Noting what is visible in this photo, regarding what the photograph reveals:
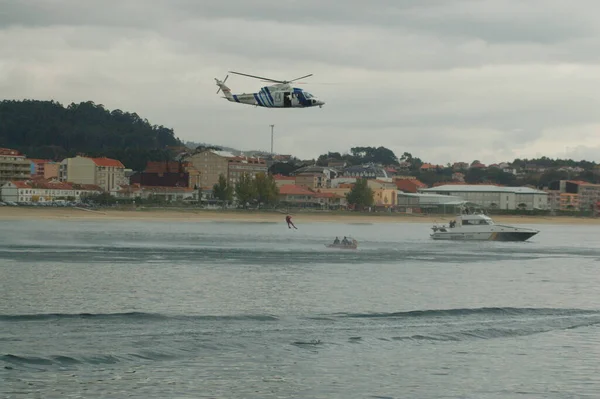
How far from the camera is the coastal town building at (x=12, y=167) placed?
636 ft

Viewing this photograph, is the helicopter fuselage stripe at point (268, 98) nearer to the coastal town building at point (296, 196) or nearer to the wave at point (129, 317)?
the wave at point (129, 317)

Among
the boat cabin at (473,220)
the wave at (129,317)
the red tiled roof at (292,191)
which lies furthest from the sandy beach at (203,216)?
the wave at (129,317)

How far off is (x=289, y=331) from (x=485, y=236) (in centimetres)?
5902

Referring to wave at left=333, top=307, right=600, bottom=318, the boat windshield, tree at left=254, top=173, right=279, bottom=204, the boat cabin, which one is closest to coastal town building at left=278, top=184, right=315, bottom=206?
tree at left=254, top=173, right=279, bottom=204

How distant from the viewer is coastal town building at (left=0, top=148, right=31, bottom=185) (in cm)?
19381

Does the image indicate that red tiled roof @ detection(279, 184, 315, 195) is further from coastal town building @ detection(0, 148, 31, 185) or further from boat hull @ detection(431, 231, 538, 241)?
boat hull @ detection(431, 231, 538, 241)

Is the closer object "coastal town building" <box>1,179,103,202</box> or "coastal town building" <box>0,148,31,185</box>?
"coastal town building" <box>1,179,103,202</box>

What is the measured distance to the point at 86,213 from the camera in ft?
452

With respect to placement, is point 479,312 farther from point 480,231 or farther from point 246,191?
point 246,191

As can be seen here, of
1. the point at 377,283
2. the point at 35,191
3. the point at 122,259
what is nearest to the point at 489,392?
the point at 377,283

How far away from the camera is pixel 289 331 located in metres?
28.7

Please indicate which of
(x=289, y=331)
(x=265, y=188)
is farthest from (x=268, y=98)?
(x=265, y=188)

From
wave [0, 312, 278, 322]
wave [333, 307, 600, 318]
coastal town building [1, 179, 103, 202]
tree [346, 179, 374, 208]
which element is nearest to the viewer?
wave [0, 312, 278, 322]

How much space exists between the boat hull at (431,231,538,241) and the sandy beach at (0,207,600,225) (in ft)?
167
